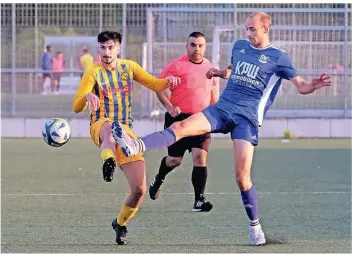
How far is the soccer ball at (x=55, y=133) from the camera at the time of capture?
1013 cm

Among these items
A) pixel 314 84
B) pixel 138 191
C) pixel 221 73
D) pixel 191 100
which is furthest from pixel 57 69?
pixel 314 84

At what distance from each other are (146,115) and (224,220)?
42.0 ft

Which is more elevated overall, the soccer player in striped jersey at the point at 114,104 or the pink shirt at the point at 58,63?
the pink shirt at the point at 58,63

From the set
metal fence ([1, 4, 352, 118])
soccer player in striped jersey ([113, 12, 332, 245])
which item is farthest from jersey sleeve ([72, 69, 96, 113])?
metal fence ([1, 4, 352, 118])

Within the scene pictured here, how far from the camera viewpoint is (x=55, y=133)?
10.1 meters

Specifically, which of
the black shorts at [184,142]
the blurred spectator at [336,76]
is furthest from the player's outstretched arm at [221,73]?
the blurred spectator at [336,76]

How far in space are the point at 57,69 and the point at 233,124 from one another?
1539 centimetres

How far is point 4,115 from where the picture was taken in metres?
24.2

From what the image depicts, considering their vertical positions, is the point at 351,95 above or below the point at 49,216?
above

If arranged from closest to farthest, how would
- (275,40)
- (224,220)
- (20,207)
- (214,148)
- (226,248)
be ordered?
(226,248)
(224,220)
(20,207)
(214,148)
(275,40)

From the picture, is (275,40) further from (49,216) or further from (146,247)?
(146,247)

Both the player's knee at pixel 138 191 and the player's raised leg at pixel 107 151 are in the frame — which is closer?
the player's raised leg at pixel 107 151

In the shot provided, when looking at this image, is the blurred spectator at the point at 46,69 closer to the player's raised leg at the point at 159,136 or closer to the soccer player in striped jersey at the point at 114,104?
the soccer player in striped jersey at the point at 114,104

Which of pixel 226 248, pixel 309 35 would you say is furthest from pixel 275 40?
pixel 226 248
